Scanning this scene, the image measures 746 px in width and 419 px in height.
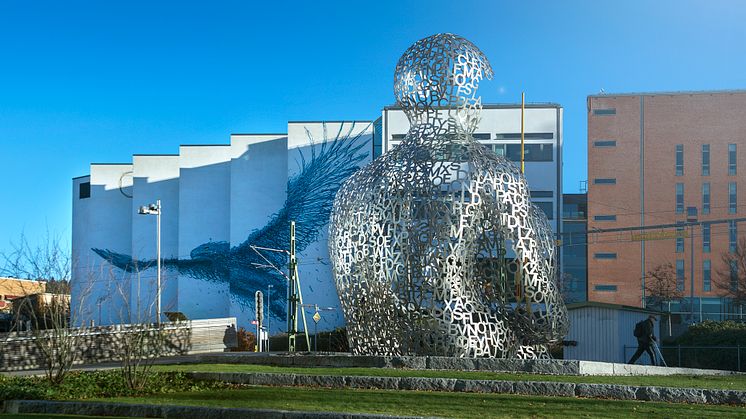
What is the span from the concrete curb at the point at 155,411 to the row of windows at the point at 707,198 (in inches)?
2156

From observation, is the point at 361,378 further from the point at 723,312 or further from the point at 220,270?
the point at 723,312

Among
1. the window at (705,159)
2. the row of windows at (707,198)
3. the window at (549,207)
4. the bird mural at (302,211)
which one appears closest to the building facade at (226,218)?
the bird mural at (302,211)

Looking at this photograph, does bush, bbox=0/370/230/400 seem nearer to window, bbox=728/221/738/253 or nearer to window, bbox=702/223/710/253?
window, bbox=702/223/710/253

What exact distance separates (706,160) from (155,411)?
55.9 metres

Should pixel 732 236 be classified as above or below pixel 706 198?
below

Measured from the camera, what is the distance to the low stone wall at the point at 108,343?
25.2m

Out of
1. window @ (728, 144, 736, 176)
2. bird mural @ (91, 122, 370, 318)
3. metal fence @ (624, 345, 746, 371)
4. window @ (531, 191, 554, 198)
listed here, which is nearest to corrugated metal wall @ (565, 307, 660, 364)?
metal fence @ (624, 345, 746, 371)

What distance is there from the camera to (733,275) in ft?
189

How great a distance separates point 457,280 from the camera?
16.8 metres

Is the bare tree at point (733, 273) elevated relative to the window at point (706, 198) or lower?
lower

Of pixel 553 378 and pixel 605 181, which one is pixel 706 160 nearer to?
pixel 605 181

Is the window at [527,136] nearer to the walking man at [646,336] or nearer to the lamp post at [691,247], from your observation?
the lamp post at [691,247]

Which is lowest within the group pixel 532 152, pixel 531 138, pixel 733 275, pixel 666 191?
pixel 733 275

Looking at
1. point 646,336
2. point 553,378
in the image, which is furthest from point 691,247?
point 553,378
